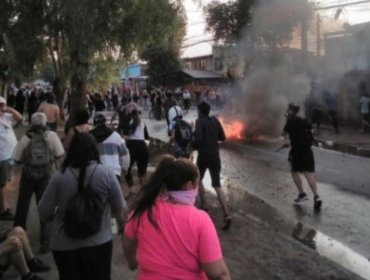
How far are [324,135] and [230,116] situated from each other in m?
3.51

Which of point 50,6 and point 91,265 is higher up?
point 50,6

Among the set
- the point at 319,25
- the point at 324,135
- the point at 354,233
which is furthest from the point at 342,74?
the point at 354,233

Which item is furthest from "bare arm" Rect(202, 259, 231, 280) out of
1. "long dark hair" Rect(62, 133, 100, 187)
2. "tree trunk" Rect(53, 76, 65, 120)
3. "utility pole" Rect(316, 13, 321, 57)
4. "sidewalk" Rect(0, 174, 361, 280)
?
"utility pole" Rect(316, 13, 321, 57)

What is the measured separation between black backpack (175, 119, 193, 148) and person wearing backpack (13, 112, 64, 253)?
9.55 feet

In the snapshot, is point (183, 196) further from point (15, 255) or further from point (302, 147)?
point (302, 147)

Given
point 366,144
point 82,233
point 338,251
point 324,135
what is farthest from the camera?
point 324,135

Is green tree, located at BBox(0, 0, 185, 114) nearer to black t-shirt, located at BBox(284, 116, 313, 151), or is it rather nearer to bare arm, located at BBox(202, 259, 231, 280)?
black t-shirt, located at BBox(284, 116, 313, 151)

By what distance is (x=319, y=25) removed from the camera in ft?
86.6

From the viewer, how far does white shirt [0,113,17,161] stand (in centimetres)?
670

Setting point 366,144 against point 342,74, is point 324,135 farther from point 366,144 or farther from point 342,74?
point 342,74

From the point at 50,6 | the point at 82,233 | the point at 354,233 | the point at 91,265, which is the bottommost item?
the point at 354,233

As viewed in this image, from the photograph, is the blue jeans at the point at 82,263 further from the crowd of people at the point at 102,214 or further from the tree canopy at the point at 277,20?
the tree canopy at the point at 277,20

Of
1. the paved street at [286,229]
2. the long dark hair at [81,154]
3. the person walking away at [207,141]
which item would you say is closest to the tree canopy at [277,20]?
the paved street at [286,229]

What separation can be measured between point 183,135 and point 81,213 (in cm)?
495
